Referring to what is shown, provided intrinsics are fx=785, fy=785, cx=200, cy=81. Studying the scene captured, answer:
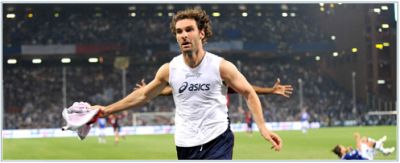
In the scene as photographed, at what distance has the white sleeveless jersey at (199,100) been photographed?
8094 millimetres

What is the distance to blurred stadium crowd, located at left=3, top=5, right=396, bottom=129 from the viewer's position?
2763 inches

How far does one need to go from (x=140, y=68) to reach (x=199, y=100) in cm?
6713

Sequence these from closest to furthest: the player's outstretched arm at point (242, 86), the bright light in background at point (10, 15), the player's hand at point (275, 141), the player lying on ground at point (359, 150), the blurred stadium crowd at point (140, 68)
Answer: the player's hand at point (275, 141), the player's outstretched arm at point (242, 86), the player lying on ground at point (359, 150), the bright light in background at point (10, 15), the blurred stadium crowd at point (140, 68)

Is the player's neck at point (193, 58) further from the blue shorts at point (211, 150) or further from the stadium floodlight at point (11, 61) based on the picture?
the stadium floodlight at point (11, 61)

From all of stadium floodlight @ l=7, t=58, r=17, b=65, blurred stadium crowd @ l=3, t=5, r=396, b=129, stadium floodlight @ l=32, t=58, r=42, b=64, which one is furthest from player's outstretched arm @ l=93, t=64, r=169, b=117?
stadium floodlight @ l=32, t=58, r=42, b=64

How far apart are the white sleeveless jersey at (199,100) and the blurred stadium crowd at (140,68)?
198 ft

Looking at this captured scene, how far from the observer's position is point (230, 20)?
76188 mm

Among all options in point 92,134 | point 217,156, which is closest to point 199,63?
point 217,156

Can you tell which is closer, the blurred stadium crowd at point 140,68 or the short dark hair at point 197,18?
the short dark hair at point 197,18

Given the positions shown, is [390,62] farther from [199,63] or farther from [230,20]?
[199,63]

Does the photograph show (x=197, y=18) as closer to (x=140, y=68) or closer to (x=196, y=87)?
(x=196, y=87)

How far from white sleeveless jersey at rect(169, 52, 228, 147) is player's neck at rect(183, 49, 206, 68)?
37 millimetres

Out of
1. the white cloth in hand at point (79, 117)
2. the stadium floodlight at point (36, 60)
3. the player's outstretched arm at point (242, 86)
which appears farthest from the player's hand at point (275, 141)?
the stadium floodlight at point (36, 60)

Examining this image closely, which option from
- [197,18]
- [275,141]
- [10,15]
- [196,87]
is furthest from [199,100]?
[10,15]
